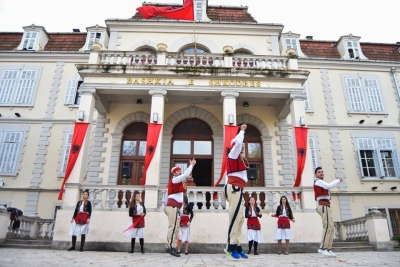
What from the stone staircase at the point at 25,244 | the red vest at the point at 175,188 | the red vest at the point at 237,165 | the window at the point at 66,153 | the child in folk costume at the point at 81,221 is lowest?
the stone staircase at the point at 25,244

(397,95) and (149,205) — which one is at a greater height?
(397,95)

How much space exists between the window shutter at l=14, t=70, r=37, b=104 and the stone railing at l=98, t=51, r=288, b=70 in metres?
6.28

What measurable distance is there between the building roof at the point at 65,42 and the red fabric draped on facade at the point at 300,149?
1365 cm

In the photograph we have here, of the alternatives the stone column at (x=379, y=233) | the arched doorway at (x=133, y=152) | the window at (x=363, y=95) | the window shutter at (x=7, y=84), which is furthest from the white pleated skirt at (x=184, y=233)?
the window shutter at (x=7, y=84)

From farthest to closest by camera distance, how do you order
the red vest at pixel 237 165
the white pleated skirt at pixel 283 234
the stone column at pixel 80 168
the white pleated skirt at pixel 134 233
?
the stone column at pixel 80 168
the white pleated skirt at pixel 283 234
the white pleated skirt at pixel 134 233
the red vest at pixel 237 165

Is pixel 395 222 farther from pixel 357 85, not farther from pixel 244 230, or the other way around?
pixel 244 230

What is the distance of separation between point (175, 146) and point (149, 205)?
14.2ft

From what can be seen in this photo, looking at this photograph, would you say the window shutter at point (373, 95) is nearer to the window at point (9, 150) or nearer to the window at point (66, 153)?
the window at point (66, 153)

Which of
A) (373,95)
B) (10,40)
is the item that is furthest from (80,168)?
(373,95)

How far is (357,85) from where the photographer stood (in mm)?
16219

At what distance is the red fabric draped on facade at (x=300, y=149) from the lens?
33.5 feet

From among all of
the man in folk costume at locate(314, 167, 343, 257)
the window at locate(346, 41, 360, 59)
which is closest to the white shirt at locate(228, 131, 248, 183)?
the man in folk costume at locate(314, 167, 343, 257)

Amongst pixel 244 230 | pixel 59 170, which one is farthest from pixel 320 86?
pixel 59 170

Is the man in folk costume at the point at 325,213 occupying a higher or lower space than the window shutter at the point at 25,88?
lower
